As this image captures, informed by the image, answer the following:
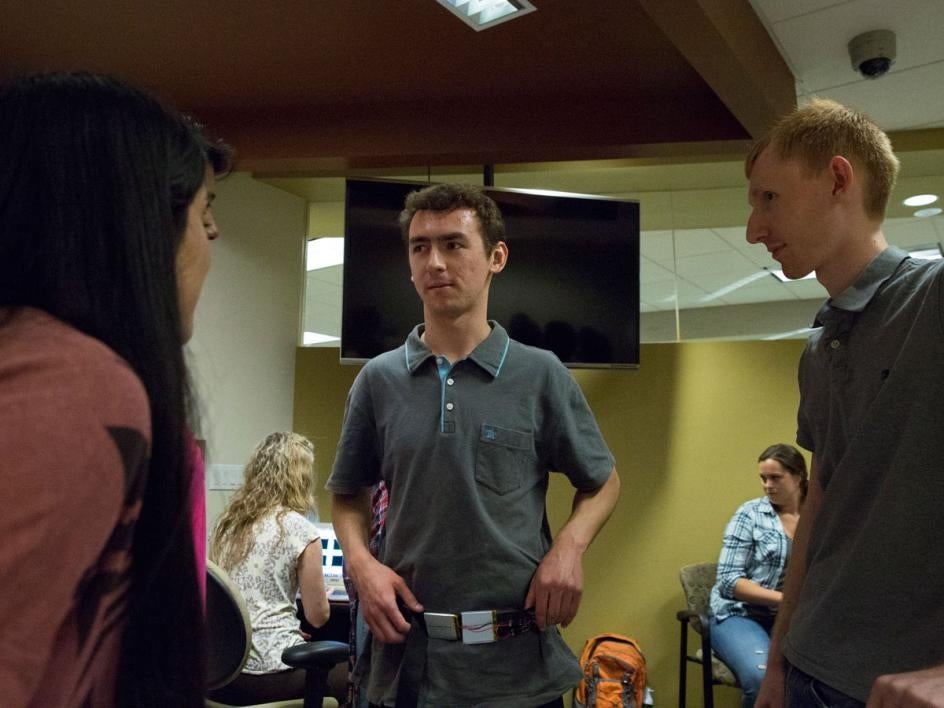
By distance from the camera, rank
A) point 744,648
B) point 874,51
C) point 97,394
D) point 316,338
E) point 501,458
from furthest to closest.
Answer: point 316,338 < point 744,648 < point 874,51 < point 501,458 < point 97,394

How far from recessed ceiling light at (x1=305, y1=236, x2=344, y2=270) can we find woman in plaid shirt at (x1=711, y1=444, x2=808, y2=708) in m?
2.78

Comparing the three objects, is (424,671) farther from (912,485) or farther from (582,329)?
(582,329)

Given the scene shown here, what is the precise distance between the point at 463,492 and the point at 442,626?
0.22 m

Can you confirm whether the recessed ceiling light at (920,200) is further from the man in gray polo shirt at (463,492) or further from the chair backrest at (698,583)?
the man in gray polo shirt at (463,492)

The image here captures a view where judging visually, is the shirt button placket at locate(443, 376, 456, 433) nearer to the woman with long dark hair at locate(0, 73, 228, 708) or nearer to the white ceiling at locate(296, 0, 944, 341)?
the woman with long dark hair at locate(0, 73, 228, 708)

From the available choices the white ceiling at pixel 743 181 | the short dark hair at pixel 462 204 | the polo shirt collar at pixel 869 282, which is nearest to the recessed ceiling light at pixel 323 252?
the white ceiling at pixel 743 181

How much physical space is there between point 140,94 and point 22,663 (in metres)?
0.46

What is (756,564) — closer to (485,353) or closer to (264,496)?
(264,496)

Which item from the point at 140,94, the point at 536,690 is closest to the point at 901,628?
the point at 536,690

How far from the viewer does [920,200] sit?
4633 mm

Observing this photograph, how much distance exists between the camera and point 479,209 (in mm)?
1659

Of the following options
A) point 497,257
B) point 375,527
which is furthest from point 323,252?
point 497,257

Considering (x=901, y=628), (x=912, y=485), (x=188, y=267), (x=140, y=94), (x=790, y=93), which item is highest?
(x=790, y=93)

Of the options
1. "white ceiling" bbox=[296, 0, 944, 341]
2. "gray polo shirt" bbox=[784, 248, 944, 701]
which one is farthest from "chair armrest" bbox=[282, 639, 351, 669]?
"white ceiling" bbox=[296, 0, 944, 341]
